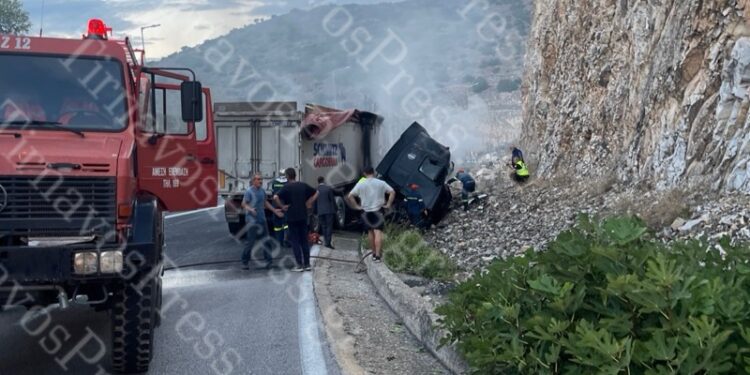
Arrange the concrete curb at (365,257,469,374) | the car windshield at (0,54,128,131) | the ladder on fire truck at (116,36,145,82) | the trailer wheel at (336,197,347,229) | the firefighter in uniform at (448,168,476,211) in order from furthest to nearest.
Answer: the firefighter in uniform at (448,168,476,211) < the trailer wheel at (336,197,347,229) < the ladder on fire truck at (116,36,145,82) < the car windshield at (0,54,128,131) < the concrete curb at (365,257,469,374)

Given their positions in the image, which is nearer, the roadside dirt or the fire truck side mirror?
the roadside dirt

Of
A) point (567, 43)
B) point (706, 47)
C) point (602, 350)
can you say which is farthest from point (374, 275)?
point (567, 43)

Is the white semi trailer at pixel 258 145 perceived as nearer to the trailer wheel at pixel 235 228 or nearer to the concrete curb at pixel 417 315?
the trailer wheel at pixel 235 228

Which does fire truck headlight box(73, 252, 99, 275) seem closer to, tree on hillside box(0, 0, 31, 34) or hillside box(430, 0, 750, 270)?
hillside box(430, 0, 750, 270)

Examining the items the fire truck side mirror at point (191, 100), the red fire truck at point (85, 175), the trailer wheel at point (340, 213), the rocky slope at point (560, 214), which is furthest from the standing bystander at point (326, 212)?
the fire truck side mirror at point (191, 100)

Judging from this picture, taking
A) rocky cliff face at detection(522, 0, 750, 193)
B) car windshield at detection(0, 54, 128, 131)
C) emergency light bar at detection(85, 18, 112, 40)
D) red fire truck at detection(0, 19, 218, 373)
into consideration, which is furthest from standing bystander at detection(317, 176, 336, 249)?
car windshield at detection(0, 54, 128, 131)

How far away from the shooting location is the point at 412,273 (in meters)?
13.1

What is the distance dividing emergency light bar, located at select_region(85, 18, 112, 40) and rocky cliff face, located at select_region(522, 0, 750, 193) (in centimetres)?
846

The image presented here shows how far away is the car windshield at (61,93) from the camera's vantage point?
743 cm

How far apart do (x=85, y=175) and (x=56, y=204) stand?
12.4 inches

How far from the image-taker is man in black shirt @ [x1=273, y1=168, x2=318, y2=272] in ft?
44.7

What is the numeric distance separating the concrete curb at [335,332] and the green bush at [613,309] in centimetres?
141

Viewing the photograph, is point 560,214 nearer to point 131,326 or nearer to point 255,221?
point 255,221

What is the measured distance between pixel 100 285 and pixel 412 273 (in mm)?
6750
